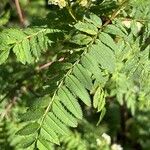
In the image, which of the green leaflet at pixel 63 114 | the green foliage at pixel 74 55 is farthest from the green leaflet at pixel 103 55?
the green leaflet at pixel 63 114

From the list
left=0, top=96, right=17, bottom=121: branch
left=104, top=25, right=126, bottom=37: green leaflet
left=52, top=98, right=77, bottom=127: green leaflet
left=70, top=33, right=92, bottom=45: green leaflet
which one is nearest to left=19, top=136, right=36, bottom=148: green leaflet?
left=52, top=98, right=77, bottom=127: green leaflet

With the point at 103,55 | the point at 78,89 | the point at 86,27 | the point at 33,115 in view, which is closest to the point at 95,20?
the point at 86,27

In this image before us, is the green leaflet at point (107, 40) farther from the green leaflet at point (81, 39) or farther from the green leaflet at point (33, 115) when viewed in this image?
the green leaflet at point (33, 115)

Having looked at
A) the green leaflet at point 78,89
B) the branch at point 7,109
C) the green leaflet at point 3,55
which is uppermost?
the green leaflet at point 3,55

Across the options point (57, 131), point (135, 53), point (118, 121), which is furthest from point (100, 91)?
point (118, 121)

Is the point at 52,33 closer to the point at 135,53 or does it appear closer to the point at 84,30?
the point at 84,30

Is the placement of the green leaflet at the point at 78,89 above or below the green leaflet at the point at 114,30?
below

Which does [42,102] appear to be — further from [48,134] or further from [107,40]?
[107,40]

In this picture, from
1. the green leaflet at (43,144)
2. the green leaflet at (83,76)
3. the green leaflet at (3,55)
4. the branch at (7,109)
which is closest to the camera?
the green leaflet at (43,144)

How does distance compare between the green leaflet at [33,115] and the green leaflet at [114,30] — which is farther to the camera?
the green leaflet at [114,30]
